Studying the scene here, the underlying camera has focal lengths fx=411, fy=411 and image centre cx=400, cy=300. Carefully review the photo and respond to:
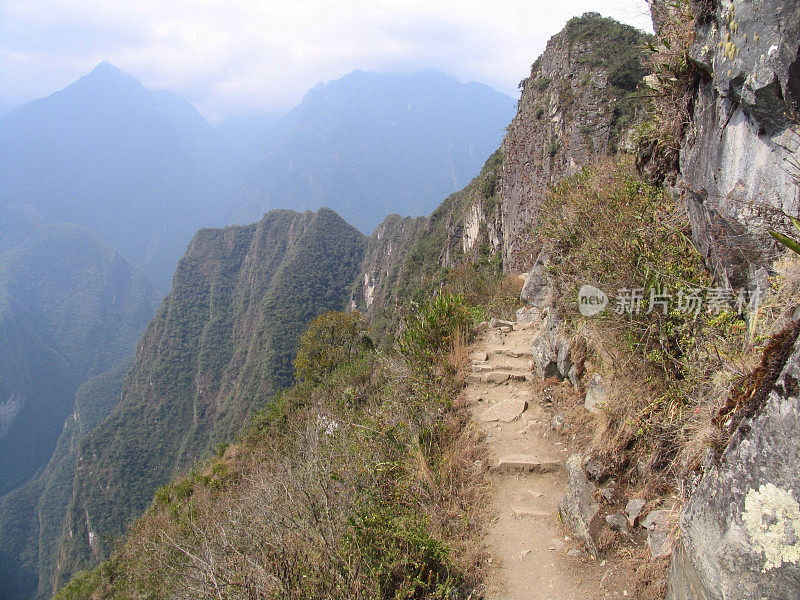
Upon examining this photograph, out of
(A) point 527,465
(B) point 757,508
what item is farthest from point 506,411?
(B) point 757,508

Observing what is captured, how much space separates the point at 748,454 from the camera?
5.86ft

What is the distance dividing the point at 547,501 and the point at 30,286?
730 feet

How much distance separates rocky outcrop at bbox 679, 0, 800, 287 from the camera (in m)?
2.17

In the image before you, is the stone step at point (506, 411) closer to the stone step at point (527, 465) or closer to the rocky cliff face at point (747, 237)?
the stone step at point (527, 465)

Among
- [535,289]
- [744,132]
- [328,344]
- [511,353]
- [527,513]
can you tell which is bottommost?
[328,344]

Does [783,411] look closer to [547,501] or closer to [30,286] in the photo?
[547,501]

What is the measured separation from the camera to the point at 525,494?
369cm

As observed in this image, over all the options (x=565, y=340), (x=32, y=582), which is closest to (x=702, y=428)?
(x=565, y=340)

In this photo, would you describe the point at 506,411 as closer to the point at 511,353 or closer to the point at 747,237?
the point at 511,353

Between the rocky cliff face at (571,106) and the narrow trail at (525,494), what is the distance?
15.7m

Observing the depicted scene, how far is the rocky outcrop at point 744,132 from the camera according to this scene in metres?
2.17

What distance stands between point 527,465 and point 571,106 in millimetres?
26935

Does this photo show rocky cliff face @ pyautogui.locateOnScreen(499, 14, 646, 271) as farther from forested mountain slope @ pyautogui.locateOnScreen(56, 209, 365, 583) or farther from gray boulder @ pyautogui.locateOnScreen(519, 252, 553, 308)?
forested mountain slope @ pyautogui.locateOnScreen(56, 209, 365, 583)

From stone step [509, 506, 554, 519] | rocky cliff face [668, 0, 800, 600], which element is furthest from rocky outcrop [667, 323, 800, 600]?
stone step [509, 506, 554, 519]
